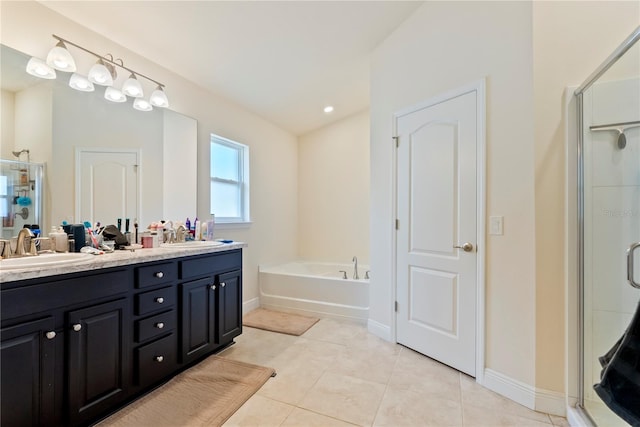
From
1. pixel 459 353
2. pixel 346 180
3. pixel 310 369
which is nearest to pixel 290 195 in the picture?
pixel 346 180

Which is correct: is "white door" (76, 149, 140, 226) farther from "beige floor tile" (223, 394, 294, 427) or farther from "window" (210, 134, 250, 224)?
"beige floor tile" (223, 394, 294, 427)

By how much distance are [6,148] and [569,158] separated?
322 cm

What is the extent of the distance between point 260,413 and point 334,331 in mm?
1351

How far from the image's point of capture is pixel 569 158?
1711 millimetres

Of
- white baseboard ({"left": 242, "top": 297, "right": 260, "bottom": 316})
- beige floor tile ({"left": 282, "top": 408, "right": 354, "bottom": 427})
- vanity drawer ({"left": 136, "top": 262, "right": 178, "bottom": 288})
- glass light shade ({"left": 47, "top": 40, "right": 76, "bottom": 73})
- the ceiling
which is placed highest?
the ceiling

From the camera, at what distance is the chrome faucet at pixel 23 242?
5.13ft

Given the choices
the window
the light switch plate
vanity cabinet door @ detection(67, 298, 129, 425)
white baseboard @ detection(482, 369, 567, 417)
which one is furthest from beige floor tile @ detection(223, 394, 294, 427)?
the window

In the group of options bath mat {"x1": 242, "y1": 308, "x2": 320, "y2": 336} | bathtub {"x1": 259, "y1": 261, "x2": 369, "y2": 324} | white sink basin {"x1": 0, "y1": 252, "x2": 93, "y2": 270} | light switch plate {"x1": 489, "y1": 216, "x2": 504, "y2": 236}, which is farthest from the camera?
bathtub {"x1": 259, "y1": 261, "x2": 369, "y2": 324}

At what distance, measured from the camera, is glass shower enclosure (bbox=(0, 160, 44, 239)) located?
1.64 m

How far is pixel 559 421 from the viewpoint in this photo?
1656 millimetres

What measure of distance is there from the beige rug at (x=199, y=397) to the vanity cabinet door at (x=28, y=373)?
387mm

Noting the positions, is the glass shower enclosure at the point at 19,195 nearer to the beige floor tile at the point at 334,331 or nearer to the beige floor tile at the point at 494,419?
Result: the beige floor tile at the point at 334,331

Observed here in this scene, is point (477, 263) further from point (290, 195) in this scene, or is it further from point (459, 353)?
point (290, 195)

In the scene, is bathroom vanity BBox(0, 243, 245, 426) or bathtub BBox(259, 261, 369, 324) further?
bathtub BBox(259, 261, 369, 324)
